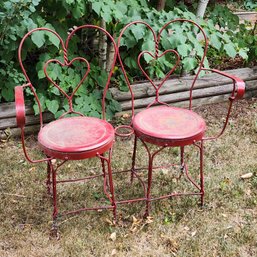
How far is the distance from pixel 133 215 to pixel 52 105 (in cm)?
126

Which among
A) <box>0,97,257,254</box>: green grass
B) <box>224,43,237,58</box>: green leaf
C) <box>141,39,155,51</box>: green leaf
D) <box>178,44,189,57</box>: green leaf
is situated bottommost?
<box>0,97,257,254</box>: green grass

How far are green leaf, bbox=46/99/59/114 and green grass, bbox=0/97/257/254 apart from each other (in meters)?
0.35

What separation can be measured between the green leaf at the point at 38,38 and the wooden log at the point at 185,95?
1074 mm

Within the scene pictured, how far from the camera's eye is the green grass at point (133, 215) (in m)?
2.29

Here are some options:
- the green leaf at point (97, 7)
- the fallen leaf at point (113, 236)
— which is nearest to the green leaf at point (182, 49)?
the green leaf at point (97, 7)

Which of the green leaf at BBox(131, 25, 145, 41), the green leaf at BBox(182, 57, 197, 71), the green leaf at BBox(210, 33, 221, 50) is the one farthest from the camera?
the green leaf at BBox(210, 33, 221, 50)

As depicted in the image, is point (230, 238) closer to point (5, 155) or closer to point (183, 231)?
point (183, 231)

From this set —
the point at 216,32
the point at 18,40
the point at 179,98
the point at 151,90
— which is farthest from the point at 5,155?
the point at 216,32

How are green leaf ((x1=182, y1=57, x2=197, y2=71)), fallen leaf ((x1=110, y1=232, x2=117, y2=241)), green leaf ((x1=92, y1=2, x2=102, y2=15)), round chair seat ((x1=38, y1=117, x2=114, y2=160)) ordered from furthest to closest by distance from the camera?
green leaf ((x1=182, y1=57, x2=197, y2=71))
green leaf ((x1=92, y1=2, x2=102, y2=15))
fallen leaf ((x1=110, y1=232, x2=117, y2=241))
round chair seat ((x1=38, y1=117, x2=114, y2=160))

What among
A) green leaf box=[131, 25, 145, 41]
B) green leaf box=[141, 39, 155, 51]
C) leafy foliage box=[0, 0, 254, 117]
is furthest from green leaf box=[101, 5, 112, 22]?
green leaf box=[141, 39, 155, 51]

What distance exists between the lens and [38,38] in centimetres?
293

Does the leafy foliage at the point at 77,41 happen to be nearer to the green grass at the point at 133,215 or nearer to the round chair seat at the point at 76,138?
the green grass at the point at 133,215

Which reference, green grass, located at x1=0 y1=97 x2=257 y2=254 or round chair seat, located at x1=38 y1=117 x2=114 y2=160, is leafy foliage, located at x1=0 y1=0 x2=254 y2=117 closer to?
green grass, located at x1=0 y1=97 x2=257 y2=254

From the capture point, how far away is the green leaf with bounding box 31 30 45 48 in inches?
114
